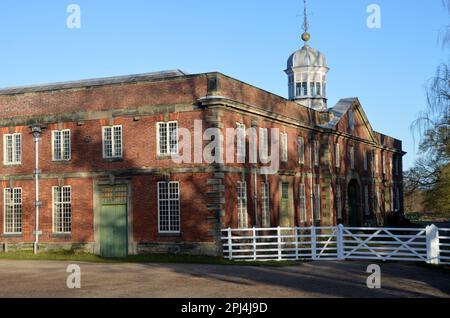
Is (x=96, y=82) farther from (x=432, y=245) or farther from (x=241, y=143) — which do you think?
(x=432, y=245)

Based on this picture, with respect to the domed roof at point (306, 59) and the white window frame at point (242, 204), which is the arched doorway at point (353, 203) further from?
the white window frame at point (242, 204)

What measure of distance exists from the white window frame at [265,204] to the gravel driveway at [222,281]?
309 inches

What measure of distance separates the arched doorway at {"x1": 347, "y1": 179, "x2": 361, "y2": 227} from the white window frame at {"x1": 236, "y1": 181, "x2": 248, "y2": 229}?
1639 cm

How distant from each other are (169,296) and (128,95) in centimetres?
1448

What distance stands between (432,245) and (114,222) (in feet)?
43.1

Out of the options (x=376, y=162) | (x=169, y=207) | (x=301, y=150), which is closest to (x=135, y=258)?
(x=169, y=207)

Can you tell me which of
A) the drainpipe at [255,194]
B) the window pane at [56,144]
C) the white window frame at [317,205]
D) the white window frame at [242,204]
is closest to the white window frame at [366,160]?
the white window frame at [317,205]

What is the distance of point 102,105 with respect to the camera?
2705 cm

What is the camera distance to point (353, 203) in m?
43.1

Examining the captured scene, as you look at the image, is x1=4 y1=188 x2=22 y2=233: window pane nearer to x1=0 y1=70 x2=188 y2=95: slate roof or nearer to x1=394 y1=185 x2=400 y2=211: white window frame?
x1=0 y1=70 x2=188 y2=95: slate roof

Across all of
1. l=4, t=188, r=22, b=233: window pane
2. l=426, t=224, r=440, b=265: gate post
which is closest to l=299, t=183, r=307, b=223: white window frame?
l=426, t=224, r=440, b=265: gate post

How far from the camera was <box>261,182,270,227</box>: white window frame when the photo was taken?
95.7ft

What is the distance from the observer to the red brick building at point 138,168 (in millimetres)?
25203
